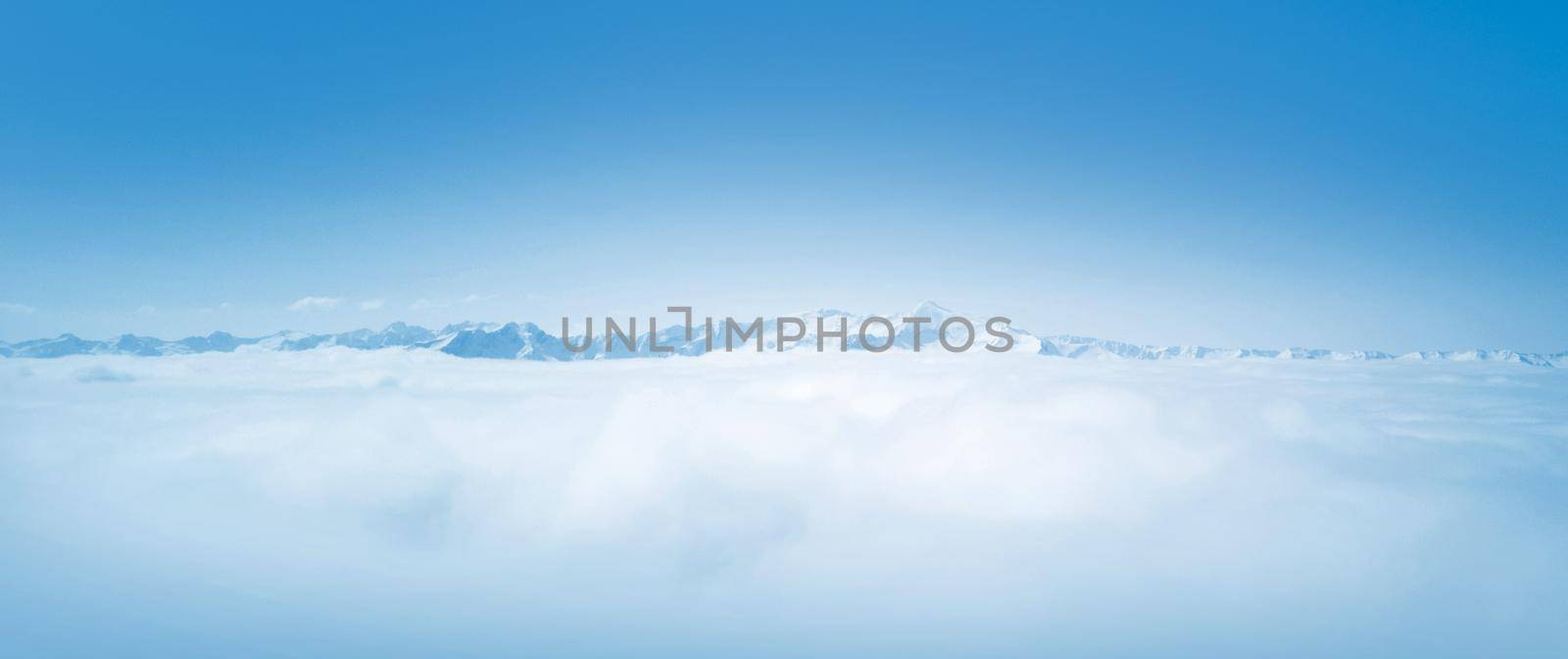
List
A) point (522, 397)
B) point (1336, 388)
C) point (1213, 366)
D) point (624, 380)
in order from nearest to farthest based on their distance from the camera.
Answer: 1. point (1336, 388)
2. point (522, 397)
3. point (624, 380)
4. point (1213, 366)

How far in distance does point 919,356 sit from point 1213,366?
125ft

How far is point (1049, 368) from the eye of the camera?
201ft

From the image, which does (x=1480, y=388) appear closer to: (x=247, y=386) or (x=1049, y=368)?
(x=1049, y=368)

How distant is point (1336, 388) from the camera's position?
46.7m

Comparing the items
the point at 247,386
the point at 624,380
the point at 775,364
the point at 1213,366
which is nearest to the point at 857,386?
the point at 775,364

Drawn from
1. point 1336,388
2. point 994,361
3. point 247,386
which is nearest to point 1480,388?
point 1336,388

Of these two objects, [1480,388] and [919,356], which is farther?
[919,356]

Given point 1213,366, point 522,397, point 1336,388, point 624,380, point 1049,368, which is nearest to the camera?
point 1336,388

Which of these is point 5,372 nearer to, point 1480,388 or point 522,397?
point 522,397

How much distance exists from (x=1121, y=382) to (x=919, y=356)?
24.0 m

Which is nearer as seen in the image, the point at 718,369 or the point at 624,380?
the point at 624,380

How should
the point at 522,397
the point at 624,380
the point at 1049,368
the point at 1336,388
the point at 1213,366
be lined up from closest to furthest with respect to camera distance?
the point at 1336,388 < the point at 522,397 < the point at 1049,368 < the point at 624,380 < the point at 1213,366

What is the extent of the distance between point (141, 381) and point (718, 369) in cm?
7684

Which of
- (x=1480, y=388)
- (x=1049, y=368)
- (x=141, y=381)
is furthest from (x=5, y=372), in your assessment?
(x=1480, y=388)
